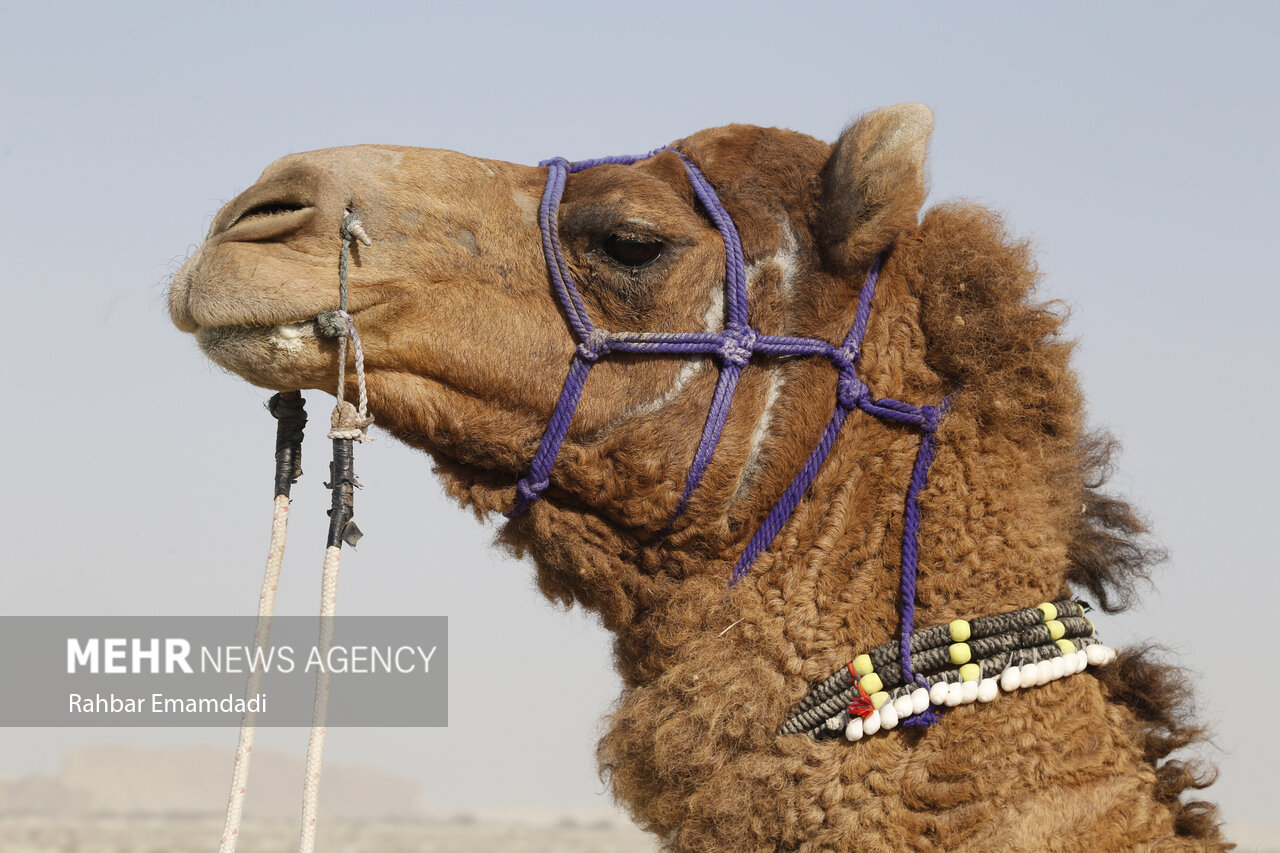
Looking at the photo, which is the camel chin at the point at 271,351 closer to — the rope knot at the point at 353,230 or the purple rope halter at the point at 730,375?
the rope knot at the point at 353,230

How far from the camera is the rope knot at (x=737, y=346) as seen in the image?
11.2 ft

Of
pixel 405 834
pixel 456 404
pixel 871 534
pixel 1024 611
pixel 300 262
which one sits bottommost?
pixel 1024 611

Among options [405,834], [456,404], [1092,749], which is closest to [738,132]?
[456,404]

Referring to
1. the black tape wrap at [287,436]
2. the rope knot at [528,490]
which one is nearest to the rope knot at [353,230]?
the black tape wrap at [287,436]

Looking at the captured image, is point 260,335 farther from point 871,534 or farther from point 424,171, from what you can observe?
point 871,534

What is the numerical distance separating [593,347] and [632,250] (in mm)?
289

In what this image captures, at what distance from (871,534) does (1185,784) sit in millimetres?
971

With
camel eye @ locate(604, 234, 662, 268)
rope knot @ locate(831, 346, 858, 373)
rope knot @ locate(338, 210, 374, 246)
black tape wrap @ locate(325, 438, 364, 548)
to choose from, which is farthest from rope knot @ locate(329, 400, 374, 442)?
rope knot @ locate(831, 346, 858, 373)

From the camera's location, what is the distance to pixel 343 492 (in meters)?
3.17

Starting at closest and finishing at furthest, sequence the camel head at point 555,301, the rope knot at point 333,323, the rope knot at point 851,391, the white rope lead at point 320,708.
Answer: the white rope lead at point 320,708
the rope knot at point 333,323
the camel head at point 555,301
the rope knot at point 851,391

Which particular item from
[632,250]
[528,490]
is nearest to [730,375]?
[632,250]

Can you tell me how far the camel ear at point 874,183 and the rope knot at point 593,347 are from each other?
0.64m

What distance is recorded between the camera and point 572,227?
138 inches

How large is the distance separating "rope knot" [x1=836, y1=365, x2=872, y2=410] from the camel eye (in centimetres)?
60
